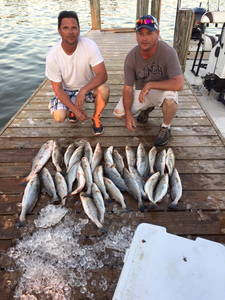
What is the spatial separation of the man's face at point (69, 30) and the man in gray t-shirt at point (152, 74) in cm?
77

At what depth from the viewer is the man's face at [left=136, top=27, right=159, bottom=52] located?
8.83 feet

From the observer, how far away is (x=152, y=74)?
3.08m

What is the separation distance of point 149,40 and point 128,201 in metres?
1.99

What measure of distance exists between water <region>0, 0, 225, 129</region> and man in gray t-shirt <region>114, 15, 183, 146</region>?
432 centimetres

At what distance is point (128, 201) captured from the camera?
2400mm

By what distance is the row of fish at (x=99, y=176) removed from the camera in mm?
2331

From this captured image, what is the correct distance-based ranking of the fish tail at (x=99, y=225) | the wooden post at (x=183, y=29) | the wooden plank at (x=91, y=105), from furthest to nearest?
the wooden post at (x=183, y=29)
the wooden plank at (x=91, y=105)
the fish tail at (x=99, y=225)

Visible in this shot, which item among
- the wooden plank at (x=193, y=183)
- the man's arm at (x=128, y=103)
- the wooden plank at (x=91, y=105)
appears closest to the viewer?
the wooden plank at (x=193, y=183)

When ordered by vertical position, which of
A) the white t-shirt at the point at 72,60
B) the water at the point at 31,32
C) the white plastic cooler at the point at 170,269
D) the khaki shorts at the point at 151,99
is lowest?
the water at the point at 31,32

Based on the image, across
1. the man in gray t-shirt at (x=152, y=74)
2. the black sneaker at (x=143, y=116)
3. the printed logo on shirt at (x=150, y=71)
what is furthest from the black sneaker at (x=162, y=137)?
the printed logo on shirt at (x=150, y=71)

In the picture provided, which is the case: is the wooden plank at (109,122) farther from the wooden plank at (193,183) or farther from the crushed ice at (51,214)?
the crushed ice at (51,214)

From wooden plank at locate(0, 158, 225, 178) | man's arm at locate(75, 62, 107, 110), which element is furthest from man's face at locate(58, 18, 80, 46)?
wooden plank at locate(0, 158, 225, 178)

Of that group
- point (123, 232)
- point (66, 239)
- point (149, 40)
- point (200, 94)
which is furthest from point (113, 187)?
point (200, 94)

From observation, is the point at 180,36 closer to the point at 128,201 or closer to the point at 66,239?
the point at 128,201
